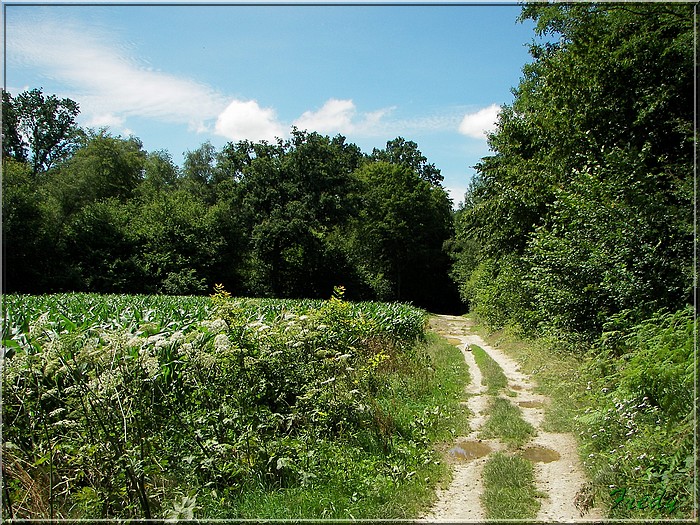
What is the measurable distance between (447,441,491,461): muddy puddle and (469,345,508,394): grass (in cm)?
283

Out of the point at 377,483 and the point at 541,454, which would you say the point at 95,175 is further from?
the point at 541,454

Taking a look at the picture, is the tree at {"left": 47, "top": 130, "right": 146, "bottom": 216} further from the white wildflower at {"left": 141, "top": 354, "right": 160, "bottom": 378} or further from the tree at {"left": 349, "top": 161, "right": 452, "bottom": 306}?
the white wildflower at {"left": 141, "top": 354, "right": 160, "bottom": 378}

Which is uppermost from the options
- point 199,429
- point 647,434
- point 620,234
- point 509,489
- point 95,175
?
point 95,175

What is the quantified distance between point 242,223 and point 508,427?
31.4 meters

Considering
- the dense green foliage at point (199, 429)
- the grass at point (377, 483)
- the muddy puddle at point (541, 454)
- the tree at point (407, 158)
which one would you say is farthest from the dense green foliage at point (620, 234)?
the tree at point (407, 158)

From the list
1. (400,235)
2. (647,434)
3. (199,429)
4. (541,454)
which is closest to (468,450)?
(541,454)

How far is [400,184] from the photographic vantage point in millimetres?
39406

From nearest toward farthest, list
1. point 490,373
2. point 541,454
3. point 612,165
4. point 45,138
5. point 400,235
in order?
1. point 541,454
2. point 612,165
3. point 490,373
4. point 45,138
5. point 400,235

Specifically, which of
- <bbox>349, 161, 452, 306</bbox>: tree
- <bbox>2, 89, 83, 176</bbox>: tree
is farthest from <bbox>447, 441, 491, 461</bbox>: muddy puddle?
<bbox>349, 161, 452, 306</bbox>: tree

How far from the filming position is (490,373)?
33.7ft

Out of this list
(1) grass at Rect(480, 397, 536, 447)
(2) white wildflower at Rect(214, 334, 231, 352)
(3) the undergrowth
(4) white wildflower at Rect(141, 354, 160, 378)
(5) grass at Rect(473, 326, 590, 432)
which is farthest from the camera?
(5) grass at Rect(473, 326, 590, 432)

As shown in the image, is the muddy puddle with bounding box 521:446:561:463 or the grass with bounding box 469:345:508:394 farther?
the grass with bounding box 469:345:508:394

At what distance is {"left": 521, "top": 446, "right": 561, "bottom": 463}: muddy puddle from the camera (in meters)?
5.34

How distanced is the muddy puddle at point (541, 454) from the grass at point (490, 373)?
293cm
